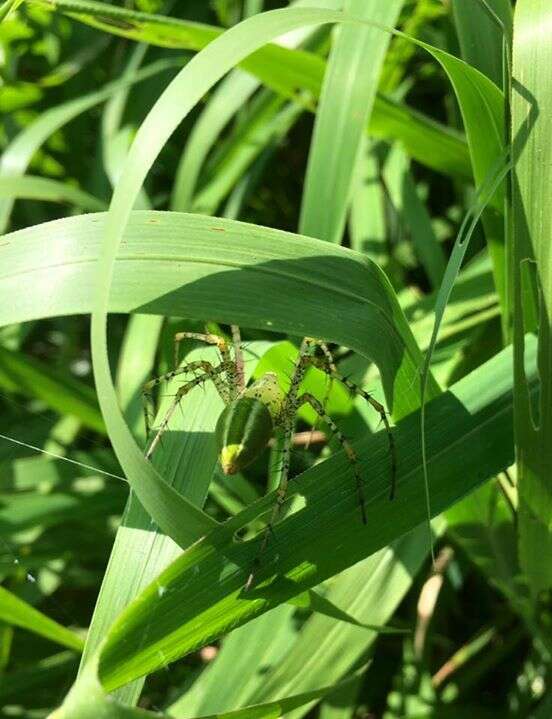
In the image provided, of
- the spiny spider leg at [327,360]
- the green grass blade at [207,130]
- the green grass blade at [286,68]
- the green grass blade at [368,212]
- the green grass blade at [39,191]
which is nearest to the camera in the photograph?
the spiny spider leg at [327,360]

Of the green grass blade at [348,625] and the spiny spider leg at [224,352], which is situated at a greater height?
the spiny spider leg at [224,352]

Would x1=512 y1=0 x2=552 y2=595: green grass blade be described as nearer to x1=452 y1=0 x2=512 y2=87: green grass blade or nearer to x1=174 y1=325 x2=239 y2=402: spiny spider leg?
x1=452 y1=0 x2=512 y2=87: green grass blade

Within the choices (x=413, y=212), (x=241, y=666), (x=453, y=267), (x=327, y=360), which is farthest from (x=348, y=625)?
(x=413, y=212)

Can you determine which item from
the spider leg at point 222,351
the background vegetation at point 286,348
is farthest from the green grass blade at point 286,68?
the spider leg at point 222,351

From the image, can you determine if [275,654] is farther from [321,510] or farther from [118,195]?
[118,195]

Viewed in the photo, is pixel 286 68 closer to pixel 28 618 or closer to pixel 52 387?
pixel 52 387

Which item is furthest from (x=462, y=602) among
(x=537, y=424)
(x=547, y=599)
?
(x=537, y=424)

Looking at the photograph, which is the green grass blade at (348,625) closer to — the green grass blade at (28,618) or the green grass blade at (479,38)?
the green grass blade at (28,618)

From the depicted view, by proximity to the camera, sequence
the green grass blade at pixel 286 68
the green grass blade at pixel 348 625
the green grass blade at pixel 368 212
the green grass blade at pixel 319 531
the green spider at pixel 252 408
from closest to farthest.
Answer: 1. the green grass blade at pixel 319 531
2. the green spider at pixel 252 408
3. the green grass blade at pixel 348 625
4. the green grass blade at pixel 286 68
5. the green grass blade at pixel 368 212

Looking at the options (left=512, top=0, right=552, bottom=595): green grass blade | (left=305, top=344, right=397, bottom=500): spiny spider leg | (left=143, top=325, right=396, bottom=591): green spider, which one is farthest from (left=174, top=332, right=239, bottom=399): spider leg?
(left=512, top=0, right=552, bottom=595): green grass blade
